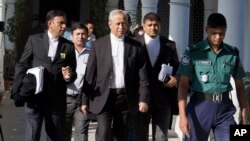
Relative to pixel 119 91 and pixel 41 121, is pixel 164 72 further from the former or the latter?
pixel 41 121

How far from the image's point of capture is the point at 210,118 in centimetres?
645

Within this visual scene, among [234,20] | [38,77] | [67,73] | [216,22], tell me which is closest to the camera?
[216,22]

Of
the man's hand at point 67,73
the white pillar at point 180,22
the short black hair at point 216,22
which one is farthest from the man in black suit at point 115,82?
the white pillar at point 180,22

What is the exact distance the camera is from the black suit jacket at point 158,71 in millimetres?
8016

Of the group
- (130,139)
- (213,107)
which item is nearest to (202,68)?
(213,107)

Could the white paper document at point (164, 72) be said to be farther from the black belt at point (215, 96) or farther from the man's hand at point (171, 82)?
the black belt at point (215, 96)

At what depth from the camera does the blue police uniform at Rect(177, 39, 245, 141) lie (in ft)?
21.1

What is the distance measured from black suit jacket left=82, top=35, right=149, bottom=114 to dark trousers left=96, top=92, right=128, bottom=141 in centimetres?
7

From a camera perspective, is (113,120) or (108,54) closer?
(108,54)

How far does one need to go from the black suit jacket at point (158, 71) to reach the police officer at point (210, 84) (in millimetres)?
1479

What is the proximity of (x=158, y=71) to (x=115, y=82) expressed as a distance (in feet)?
2.65

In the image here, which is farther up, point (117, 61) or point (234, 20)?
point (234, 20)

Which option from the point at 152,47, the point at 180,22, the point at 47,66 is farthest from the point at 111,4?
the point at 47,66

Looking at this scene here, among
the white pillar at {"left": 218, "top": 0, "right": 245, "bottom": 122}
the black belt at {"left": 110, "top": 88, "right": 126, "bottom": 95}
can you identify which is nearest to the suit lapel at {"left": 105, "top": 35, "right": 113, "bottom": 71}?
the black belt at {"left": 110, "top": 88, "right": 126, "bottom": 95}
